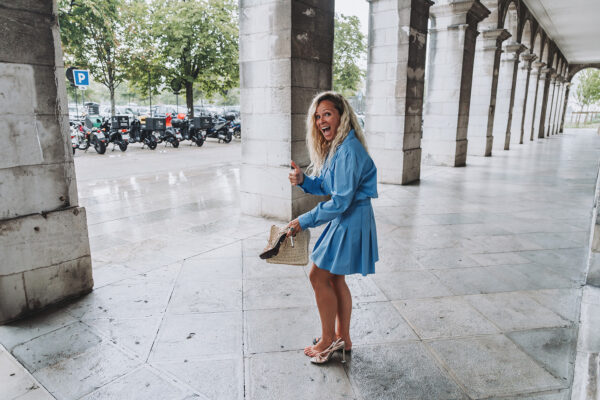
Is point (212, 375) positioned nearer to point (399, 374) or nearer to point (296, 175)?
point (399, 374)

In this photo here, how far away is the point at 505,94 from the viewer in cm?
1772

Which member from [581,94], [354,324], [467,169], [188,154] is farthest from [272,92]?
[581,94]

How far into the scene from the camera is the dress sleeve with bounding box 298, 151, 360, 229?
2.23m

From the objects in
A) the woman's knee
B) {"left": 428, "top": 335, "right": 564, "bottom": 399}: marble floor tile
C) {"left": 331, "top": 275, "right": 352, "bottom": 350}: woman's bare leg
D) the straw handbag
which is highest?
the straw handbag

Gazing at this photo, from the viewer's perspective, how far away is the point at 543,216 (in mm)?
6496

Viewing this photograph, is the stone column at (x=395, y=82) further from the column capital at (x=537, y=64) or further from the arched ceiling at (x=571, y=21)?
the column capital at (x=537, y=64)

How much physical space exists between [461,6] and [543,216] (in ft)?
24.6

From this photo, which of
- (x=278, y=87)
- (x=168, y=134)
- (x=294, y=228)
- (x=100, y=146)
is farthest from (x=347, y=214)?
(x=168, y=134)

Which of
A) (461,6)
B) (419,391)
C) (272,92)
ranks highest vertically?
(461,6)

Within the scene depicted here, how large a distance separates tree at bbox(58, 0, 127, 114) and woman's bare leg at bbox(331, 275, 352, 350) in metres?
17.2

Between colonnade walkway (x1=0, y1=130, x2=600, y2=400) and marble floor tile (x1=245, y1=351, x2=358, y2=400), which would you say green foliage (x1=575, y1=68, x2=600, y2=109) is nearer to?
colonnade walkway (x1=0, y1=130, x2=600, y2=400)

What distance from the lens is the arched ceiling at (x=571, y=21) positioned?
1745 centimetres

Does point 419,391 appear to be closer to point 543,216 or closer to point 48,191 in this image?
point 48,191

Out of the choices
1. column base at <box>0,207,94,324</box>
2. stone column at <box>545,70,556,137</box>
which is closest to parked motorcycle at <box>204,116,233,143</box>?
column base at <box>0,207,94,324</box>
